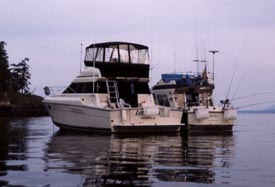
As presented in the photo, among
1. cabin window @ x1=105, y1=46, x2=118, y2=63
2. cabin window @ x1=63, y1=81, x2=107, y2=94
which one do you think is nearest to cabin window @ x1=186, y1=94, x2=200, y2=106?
cabin window @ x1=105, y1=46, x2=118, y2=63

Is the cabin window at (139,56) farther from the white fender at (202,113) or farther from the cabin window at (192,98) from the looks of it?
the cabin window at (192,98)

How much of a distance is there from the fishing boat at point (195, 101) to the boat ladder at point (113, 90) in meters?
3.84

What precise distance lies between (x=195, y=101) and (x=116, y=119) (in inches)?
332

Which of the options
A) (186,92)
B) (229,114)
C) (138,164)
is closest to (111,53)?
(186,92)

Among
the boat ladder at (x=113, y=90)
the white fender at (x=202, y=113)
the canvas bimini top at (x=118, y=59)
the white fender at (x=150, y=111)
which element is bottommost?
the white fender at (x=202, y=113)

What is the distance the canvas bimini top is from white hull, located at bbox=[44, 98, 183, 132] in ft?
7.99

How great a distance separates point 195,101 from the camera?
3019 centimetres

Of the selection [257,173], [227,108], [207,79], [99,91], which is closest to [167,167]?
[257,173]

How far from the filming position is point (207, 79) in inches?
1209

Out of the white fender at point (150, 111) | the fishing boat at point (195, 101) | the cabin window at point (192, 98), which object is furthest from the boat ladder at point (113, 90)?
the cabin window at point (192, 98)

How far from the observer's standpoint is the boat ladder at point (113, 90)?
82.3 feet

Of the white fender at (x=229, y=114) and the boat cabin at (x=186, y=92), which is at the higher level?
the boat cabin at (x=186, y=92)

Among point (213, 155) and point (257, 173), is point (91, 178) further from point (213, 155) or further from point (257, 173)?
point (213, 155)

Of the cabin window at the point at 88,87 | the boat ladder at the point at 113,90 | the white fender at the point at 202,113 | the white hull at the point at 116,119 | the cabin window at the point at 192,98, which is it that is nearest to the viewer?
the white hull at the point at 116,119
